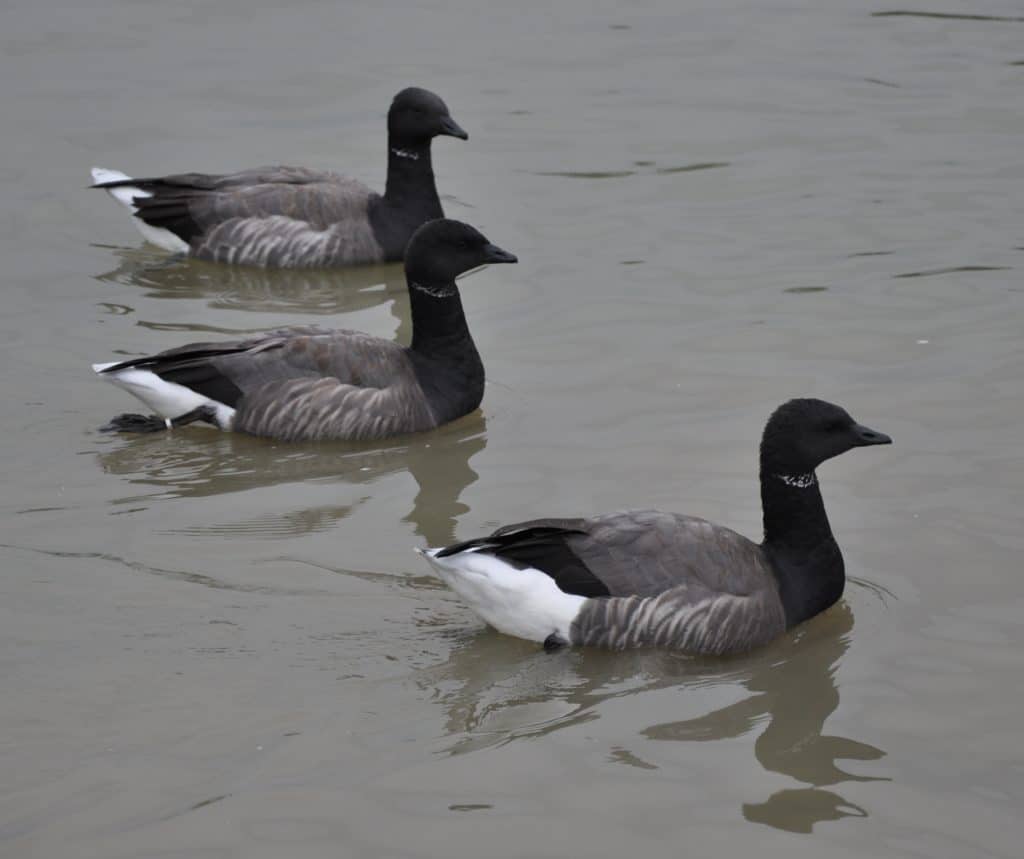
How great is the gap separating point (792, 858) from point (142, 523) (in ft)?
14.6

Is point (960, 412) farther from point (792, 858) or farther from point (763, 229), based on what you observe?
point (792, 858)

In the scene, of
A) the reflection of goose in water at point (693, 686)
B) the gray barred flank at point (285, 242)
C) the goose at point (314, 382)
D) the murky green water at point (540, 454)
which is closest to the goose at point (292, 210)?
the gray barred flank at point (285, 242)

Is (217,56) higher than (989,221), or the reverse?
(217,56)

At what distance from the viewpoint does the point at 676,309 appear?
12.8m

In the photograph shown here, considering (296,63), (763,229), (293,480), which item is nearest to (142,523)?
(293,480)

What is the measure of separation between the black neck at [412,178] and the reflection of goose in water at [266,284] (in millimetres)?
566

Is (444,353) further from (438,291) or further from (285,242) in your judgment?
(285,242)

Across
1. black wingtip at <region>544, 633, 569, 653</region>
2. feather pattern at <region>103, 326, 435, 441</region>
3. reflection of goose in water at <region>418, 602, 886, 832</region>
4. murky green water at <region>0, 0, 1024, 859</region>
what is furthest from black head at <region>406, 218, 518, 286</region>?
black wingtip at <region>544, 633, 569, 653</region>

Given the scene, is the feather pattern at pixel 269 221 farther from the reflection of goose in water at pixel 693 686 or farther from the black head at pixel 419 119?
the reflection of goose in water at pixel 693 686

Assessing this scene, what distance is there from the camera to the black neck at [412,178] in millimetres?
14625

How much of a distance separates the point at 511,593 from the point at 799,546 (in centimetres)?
149

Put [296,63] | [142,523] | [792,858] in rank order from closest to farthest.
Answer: [792,858] → [142,523] → [296,63]

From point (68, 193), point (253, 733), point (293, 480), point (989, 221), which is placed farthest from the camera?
point (68, 193)

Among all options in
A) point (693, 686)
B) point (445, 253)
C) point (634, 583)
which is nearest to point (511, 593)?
point (634, 583)
